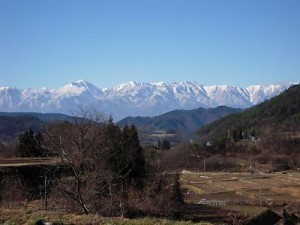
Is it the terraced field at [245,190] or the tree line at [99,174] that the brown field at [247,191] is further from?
the tree line at [99,174]

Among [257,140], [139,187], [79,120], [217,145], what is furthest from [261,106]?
[79,120]

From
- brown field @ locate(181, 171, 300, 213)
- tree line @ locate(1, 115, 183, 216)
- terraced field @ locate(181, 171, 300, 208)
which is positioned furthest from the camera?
terraced field @ locate(181, 171, 300, 208)

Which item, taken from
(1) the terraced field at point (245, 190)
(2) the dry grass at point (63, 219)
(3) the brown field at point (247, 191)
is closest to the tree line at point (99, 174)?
(2) the dry grass at point (63, 219)

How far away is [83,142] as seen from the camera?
1638cm

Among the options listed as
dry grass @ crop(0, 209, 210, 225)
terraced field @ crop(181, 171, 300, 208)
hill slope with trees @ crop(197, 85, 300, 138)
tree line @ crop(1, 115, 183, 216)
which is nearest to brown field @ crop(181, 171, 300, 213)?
terraced field @ crop(181, 171, 300, 208)

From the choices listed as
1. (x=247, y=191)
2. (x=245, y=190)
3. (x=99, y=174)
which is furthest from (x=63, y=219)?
(x=245, y=190)

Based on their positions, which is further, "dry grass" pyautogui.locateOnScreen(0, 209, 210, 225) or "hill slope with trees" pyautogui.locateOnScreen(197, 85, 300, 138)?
"hill slope with trees" pyautogui.locateOnScreen(197, 85, 300, 138)

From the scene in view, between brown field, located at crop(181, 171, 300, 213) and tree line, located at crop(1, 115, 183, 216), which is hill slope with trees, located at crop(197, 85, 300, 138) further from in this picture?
tree line, located at crop(1, 115, 183, 216)

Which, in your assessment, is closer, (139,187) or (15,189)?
(15,189)

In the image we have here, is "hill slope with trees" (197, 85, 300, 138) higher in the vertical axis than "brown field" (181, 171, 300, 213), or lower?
higher

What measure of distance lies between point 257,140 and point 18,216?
99.3 metres

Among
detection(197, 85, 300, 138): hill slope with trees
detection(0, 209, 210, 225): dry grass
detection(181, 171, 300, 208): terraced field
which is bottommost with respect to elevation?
detection(181, 171, 300, 208): terraced field

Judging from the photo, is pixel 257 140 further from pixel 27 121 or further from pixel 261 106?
pixel 27 121

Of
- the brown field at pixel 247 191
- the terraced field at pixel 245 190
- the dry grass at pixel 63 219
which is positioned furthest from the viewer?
the terraced field at pixel 245 190
